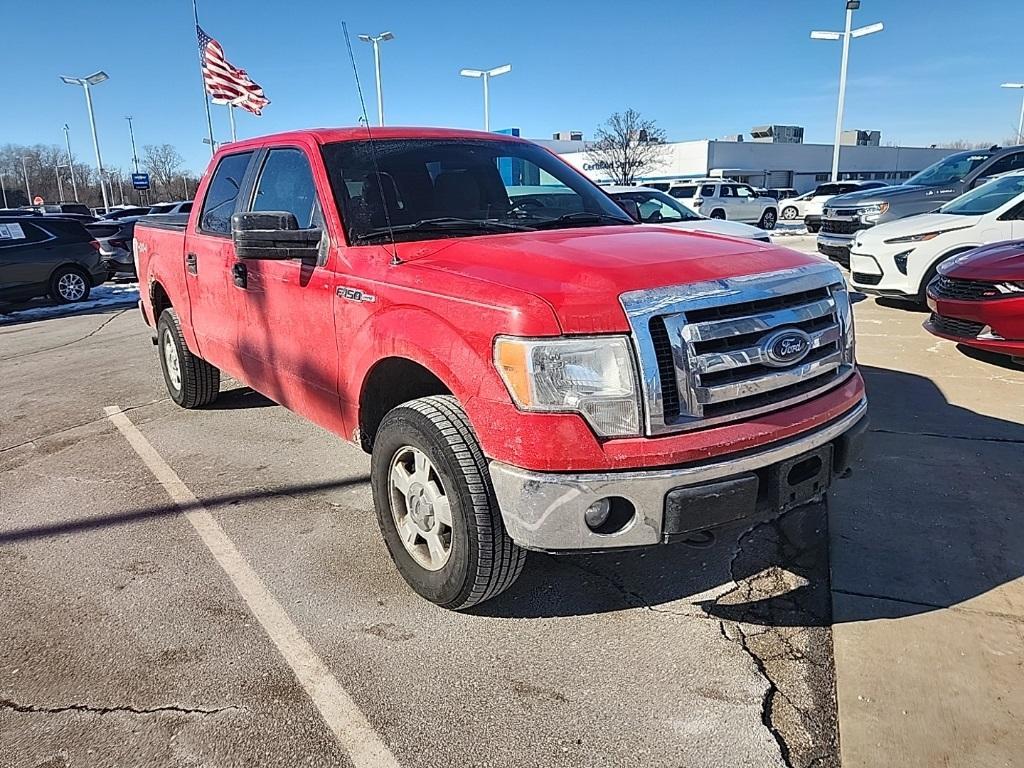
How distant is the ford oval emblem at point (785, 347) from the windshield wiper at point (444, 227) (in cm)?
137

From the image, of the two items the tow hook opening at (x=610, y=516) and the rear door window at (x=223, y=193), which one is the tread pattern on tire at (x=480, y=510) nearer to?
the tow hook opening at (x=610, y=516)

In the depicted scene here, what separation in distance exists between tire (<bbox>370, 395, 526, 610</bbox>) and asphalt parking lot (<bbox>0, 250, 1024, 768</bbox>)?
206 millimetres

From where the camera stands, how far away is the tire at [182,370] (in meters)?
5.52

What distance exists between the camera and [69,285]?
1340 cm

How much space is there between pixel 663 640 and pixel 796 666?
0.47 metres

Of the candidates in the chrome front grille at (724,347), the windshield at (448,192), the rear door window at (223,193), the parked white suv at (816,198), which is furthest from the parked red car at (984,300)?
the parked white suv at (816,198)

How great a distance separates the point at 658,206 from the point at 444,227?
8141 millimetres

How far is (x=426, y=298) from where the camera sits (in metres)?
2.74

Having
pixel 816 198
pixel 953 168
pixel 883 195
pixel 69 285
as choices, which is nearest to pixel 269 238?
pixel 883 195

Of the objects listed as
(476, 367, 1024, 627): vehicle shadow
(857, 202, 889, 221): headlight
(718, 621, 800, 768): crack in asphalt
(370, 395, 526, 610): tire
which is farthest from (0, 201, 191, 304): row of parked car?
(718, 621, 800, 768): crack in asphalt

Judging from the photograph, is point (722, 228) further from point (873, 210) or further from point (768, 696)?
point (768, 696)

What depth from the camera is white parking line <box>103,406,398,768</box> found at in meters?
2.25

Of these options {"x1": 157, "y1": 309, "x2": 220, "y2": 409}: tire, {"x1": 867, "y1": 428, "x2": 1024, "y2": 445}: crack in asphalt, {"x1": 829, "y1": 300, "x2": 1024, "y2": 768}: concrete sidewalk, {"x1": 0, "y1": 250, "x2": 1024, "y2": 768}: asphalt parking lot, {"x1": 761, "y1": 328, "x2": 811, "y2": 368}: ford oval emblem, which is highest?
{"x1": 761, "y1": 328, "x2": 811, "y2": 368}: ford oval emblem

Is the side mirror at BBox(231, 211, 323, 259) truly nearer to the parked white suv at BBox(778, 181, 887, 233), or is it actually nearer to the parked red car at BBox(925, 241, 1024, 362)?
the parked red car at BBox(925, 241, 1024, 362)
